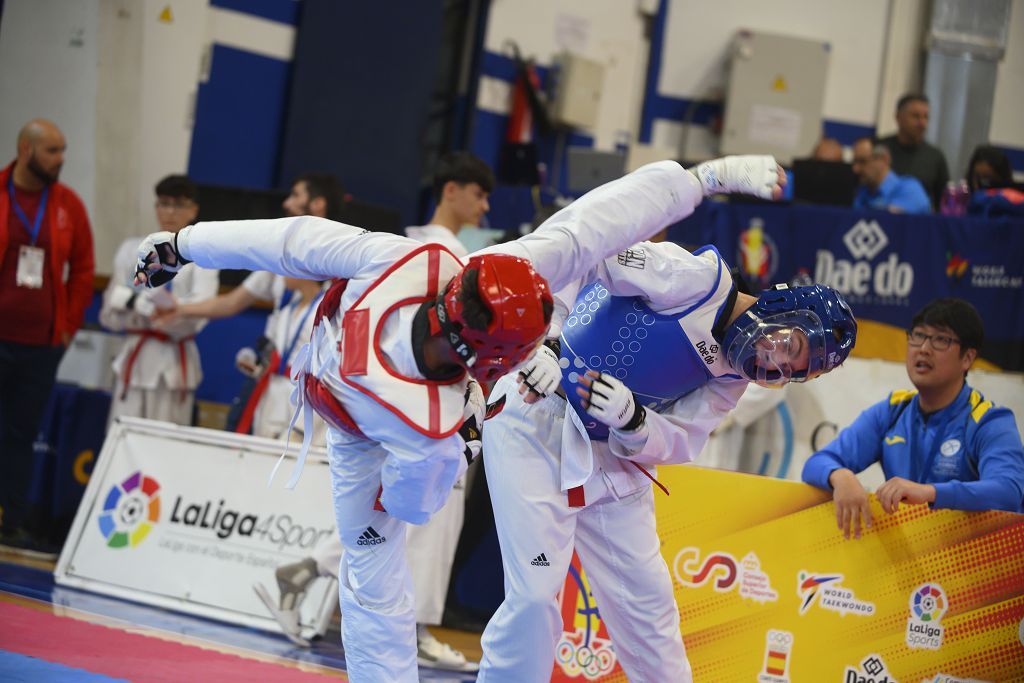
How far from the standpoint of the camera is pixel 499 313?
2.71m

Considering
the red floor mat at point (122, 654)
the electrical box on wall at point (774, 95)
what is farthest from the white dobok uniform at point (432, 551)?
the electrical box on wall at point (774, 95)

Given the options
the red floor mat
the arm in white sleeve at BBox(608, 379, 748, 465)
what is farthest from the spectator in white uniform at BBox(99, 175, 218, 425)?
the arm in white sleeve at BBox(608, 379, 748, 465)

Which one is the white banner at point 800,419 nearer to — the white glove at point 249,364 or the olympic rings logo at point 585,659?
the olympic rings logo at point 585,659

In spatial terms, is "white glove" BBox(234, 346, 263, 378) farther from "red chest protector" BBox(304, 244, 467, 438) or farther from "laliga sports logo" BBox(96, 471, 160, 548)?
"red chest protector" BBox(304, 244, 467, 438)

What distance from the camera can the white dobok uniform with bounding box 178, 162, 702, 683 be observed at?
2.90 meters

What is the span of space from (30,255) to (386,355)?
4.59 meters

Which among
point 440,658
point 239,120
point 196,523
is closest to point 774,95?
point 239,120

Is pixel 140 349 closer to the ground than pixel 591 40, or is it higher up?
closer to the ground

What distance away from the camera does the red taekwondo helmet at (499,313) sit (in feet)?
8.93

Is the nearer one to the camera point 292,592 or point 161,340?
point 292,592

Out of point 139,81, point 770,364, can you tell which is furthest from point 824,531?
point 139,81

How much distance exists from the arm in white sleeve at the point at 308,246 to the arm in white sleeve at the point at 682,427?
93 cm

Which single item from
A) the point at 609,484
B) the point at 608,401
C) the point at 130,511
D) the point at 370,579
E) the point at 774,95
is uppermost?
the point at 774,95

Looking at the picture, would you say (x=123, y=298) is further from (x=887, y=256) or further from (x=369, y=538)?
(x=887, y=256)
